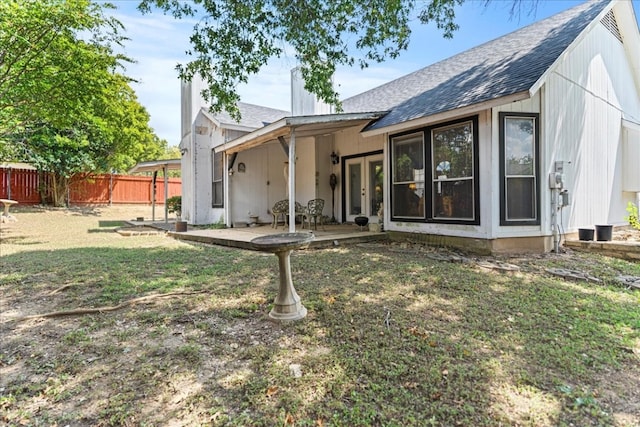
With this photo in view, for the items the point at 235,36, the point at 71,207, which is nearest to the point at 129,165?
the point at 71,207

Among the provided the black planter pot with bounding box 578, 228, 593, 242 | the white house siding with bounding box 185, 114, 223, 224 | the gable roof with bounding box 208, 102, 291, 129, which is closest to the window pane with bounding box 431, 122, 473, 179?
the black planter pot with bounding box 578, 228, 593, 242

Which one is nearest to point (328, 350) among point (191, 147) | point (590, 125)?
point (590, 125)

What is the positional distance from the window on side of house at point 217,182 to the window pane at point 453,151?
733cm

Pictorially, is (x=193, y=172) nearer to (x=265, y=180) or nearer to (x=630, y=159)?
(x=265, y=180)

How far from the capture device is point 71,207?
17719mm

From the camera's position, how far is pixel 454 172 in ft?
21.9

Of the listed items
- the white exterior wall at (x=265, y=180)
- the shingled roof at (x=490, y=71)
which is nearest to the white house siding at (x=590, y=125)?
the shingled roof at (x=490, y=71)

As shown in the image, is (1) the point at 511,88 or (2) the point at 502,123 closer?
(1) the point at 511,88

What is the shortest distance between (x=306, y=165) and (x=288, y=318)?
27.6ft

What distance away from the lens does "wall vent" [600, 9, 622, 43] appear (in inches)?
303

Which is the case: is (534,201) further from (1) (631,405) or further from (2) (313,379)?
(2) (313,379)

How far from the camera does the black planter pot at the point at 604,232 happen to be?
6.48m

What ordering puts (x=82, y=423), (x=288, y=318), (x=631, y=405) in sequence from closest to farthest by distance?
(x=82, y=423) < (x=631, y=405) < (x=288, y=318)

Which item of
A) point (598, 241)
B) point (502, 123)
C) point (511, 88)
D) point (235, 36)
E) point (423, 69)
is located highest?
point (423, 69)
